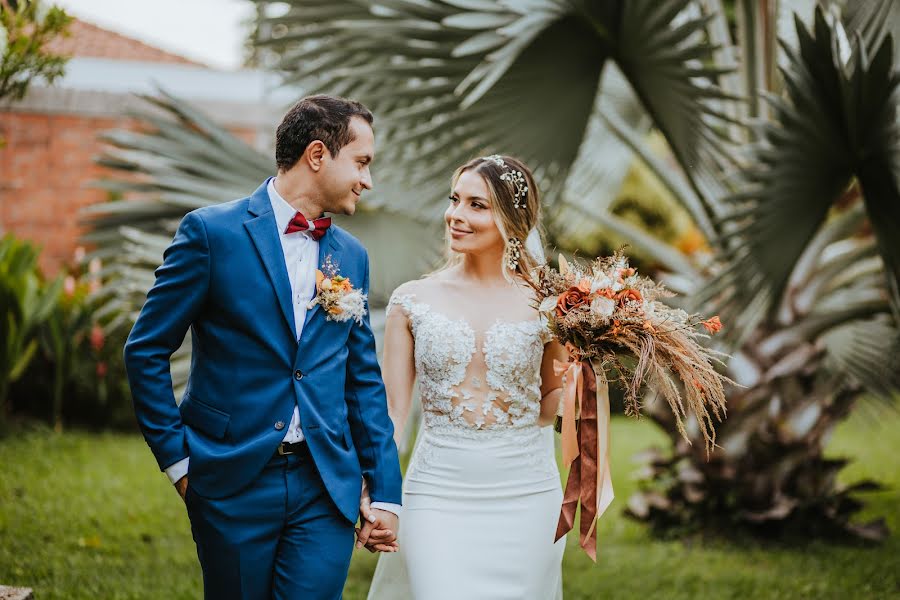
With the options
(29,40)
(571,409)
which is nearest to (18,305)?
(29,40)

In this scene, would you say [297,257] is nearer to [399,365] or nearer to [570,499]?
[399,365]

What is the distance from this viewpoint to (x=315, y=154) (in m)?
2.84

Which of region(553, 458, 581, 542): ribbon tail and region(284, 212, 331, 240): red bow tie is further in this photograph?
region(553, 458, 581, 542): ribbon tail

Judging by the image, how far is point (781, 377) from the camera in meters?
6.07

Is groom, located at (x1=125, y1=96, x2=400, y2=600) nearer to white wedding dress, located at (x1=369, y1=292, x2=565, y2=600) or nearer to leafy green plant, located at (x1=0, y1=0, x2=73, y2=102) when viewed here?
white wedding dress, located at (x1=369, y1=292, x2=565, y2=600)

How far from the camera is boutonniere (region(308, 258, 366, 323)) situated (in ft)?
9.19

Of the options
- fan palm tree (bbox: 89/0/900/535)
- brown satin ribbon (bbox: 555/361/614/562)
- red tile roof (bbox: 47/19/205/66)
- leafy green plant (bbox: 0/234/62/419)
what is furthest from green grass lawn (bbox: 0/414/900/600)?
red tile roof (bbox: 47/19/205/66)

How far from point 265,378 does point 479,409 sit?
3.40 ft

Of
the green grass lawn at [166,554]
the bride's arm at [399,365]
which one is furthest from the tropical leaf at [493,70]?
the green grass lawn at [166,554]

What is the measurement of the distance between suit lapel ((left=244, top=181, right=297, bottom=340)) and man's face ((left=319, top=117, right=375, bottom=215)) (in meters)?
0.18

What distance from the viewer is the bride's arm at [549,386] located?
145 inches

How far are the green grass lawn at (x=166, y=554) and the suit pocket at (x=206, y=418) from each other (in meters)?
2.30

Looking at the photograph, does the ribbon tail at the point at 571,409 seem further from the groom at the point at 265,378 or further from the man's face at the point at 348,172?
the man's face at the point at 348,172

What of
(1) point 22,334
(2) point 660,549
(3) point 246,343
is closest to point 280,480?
(3) point 246,343
